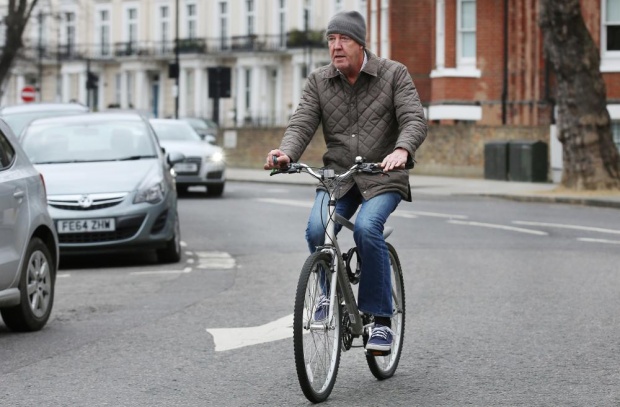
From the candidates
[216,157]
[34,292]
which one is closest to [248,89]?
[216,157]

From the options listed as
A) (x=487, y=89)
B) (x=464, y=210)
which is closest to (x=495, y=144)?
(x=487, y=89)

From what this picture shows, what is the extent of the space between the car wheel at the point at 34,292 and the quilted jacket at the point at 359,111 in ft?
10.1

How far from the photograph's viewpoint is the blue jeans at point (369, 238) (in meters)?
7.90

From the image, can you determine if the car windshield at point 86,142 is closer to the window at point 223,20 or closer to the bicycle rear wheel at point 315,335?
the bicycle rear wheel at point 315,335

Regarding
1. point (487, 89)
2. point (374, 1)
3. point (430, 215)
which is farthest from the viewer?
point (374, 1)

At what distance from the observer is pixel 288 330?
1055cm

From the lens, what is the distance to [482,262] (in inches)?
618

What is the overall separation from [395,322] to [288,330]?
198 cm

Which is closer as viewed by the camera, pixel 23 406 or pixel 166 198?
pixel 23 406

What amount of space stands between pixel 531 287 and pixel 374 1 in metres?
40.6

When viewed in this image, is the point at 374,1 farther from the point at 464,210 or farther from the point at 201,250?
the point at 201,250

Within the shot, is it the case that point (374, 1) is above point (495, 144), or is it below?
above

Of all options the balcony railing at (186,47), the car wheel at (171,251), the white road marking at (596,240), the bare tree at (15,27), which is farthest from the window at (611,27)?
the balcony railing at (186,47)

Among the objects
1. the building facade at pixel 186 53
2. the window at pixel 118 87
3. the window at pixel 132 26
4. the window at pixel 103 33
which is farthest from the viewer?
the window at pixel 103 33
